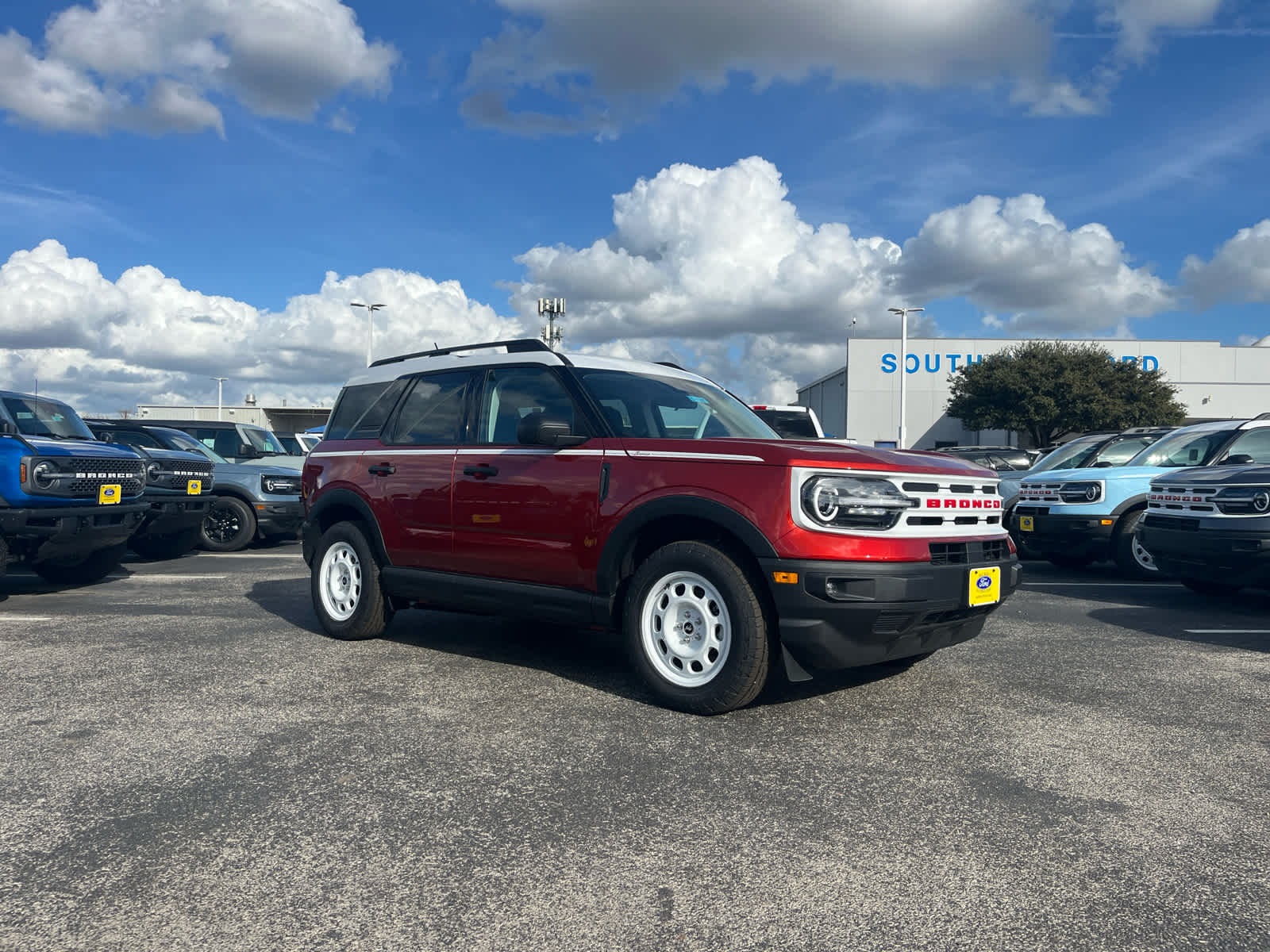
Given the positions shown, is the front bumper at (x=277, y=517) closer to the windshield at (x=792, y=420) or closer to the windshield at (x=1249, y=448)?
the windshield at (x=792, y=420)

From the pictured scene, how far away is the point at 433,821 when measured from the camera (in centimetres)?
320

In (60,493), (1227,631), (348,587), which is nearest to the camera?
(348,587)

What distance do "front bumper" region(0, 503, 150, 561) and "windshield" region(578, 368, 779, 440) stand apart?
502 centimetres

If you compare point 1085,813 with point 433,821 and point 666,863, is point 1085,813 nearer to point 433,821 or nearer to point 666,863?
point 666,863

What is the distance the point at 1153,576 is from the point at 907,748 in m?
7.45

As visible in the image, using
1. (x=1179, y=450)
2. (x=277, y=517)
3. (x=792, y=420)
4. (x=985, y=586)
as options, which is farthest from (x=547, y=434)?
(x=277, y=517)

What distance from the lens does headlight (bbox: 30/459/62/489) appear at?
7.72 metres

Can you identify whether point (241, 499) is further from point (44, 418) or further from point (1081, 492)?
point (1081, 492)

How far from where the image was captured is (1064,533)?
33.6 feet

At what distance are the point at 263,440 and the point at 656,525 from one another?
11579 millimetres

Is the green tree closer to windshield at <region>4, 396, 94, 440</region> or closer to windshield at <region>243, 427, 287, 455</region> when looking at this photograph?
windshield at <region>243, 427, 287, 455</region>

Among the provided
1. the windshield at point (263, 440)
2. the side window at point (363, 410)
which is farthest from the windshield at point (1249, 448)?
the windshield at point (263, 440)

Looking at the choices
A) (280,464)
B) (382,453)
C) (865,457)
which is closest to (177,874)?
(865,457)

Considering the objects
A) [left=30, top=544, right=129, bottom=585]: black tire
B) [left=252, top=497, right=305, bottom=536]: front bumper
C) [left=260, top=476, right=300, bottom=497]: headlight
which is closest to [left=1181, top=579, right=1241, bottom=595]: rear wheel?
[left=30, top=544, right=129, bottom=585]: black tire
